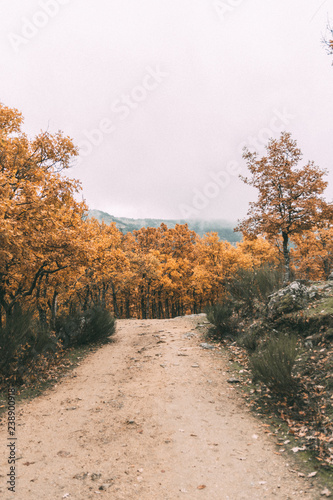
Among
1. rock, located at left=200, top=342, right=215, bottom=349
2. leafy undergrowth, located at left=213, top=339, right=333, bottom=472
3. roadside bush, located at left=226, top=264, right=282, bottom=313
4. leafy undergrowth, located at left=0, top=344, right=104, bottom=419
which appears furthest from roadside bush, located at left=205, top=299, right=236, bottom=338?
leafy undergrowth, located at left=0, top=344, right=104, bottom=419

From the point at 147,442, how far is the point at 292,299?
5633 mm

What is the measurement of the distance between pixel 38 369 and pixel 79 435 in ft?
11.1

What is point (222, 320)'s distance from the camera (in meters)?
10.4

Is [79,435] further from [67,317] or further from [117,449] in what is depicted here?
[67,317]

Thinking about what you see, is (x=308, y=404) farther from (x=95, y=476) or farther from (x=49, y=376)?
(x=49, y=376)

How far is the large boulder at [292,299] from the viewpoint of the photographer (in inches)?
304

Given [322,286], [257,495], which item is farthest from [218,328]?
[257,495]

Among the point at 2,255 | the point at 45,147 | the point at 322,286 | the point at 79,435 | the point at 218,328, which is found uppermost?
the point at 45,147

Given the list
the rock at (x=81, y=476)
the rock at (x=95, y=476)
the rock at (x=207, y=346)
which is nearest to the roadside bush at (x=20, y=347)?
the rock at (x=81, y=476)

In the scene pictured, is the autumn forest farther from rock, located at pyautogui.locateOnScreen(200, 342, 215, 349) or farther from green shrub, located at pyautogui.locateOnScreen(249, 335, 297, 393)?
green shrub, located at pyautogui.locateOnScreen(249, 335, 297, 393)

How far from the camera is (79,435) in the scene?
4.76 metres

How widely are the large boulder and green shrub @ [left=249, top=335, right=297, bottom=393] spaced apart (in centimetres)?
194

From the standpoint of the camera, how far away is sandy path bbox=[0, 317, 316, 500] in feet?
11.2

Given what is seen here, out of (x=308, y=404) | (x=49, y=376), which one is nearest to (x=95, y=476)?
(x=308, y=404)
